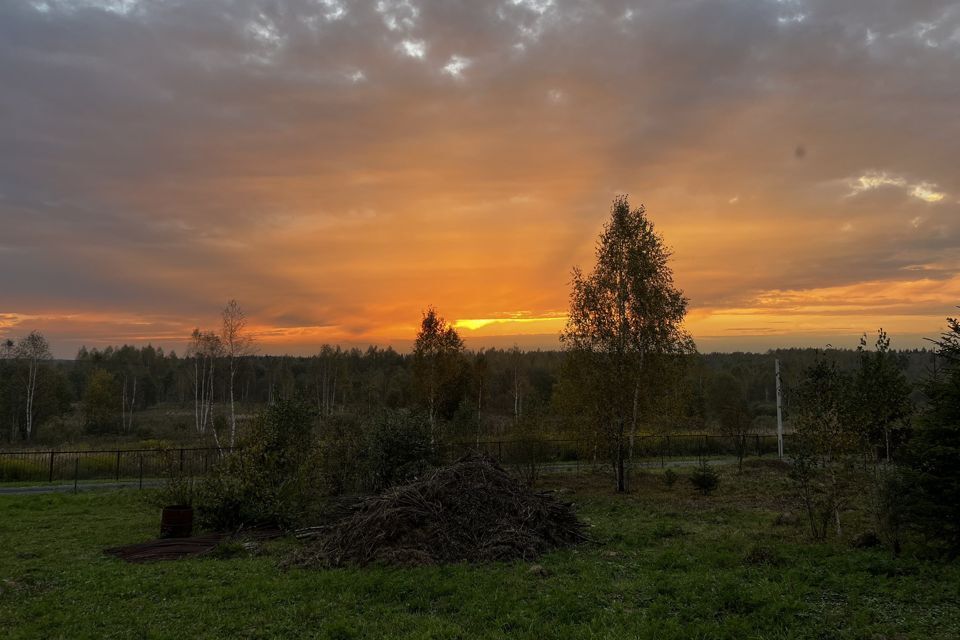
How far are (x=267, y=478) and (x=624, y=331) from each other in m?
13.9

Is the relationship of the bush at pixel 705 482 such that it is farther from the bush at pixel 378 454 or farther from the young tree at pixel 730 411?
the young tree at pixel 730 411

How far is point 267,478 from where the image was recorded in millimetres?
15234

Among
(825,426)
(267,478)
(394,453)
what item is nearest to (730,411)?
(394,453)

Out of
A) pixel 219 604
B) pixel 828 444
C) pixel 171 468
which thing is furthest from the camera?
pixel 171 468

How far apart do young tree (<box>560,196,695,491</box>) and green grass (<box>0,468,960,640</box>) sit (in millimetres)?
9569

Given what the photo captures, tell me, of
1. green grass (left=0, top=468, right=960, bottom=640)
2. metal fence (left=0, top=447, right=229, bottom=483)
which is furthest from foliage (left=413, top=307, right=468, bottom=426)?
green grass (left=0, top=468, right=960, bottom=640)

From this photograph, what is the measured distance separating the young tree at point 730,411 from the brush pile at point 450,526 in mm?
19004

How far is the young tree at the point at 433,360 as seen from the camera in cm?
3525

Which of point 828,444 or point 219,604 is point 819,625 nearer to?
point 828,444

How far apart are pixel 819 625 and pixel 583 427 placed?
15.7 m

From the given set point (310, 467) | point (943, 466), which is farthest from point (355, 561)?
point (943, 466)

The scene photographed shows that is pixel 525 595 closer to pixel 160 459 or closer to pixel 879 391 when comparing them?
pixel 879 391

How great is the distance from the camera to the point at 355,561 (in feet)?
35.2

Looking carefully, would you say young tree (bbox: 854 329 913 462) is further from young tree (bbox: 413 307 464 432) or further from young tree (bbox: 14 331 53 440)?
young tree (bbox: 14 331 53 440)
